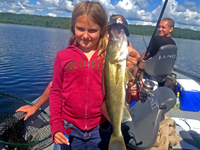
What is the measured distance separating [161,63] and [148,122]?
306 centimetres

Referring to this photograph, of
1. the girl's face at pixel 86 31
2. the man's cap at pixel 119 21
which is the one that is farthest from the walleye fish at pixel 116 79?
the man's cap at pixel 119 21

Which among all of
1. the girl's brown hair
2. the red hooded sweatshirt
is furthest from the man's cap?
the red hooded sweatshirt

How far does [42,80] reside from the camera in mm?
11359

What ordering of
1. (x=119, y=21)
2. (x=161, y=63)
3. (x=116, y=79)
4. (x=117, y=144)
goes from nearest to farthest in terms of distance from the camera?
(x=116, y=79) → (x=117, y=144) → (x=119, y=21) → (x=161, y=63)

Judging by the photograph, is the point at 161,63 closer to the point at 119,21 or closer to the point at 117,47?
the point at 119,21

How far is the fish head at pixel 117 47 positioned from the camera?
1.75 m

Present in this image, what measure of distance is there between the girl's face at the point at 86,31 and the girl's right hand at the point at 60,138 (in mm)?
1113

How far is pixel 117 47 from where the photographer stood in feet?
5.91

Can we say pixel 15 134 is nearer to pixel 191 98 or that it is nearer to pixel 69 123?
pixel 69 123

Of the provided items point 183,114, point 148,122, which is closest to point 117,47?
point 148,122

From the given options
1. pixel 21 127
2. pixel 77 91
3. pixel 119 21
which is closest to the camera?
pixel 77 91

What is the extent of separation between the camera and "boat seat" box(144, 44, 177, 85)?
16.4 ft

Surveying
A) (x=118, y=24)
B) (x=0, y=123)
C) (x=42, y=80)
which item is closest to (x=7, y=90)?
(x=42, y=80)

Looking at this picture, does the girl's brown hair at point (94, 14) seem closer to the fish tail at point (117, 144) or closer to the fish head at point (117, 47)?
the fish head at point (117, 47)
